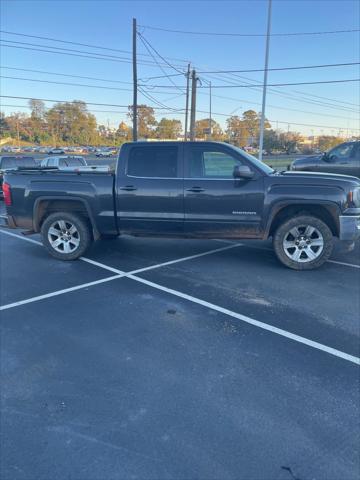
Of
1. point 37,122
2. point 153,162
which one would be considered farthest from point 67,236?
point 37,122

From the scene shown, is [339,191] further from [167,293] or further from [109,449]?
[109,449]

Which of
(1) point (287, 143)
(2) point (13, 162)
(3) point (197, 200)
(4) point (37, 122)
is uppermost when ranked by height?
(4) point (37, 122)

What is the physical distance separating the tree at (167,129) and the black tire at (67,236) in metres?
90.4

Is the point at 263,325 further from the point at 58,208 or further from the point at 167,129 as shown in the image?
the point at 167,129

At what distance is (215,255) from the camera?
665cm

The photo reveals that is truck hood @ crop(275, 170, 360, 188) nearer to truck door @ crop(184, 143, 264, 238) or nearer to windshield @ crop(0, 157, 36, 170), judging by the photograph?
truck door @ crop(184, 143, 264, 238)

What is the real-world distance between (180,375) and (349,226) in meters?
3.75

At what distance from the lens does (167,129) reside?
97188 mm

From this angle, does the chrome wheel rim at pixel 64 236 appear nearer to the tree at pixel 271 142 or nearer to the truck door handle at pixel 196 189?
the truck door handle at pixel 196 189

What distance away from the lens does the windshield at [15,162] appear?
48.7 ft

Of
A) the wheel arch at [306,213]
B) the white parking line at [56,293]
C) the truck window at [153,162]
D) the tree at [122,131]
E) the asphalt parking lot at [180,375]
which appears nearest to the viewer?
the asphalt parking lot at [180,375]

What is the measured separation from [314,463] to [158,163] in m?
4.71

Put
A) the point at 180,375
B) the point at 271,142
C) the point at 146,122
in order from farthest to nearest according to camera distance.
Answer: the point at 146,122 < the point at 271,142 < the point at 180,375

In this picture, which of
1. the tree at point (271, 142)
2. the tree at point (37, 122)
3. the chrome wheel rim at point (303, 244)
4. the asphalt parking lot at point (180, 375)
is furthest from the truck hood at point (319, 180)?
the tree at point (37, 122)
